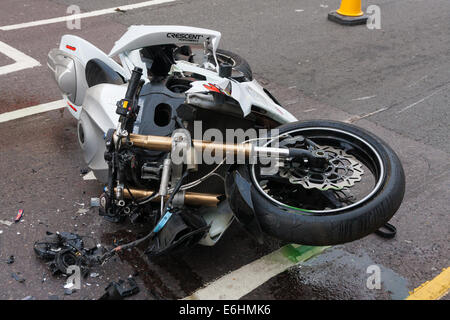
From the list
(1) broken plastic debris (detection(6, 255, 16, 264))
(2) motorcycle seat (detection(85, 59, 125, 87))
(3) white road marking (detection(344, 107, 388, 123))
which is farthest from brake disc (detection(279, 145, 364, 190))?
(3) white road marking (detection(344, 107, 388, 123))

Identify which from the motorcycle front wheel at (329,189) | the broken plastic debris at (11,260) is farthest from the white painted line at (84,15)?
the motorcycle front wheel at (329,189)

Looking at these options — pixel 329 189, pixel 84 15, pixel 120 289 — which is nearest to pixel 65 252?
pixel 120 289

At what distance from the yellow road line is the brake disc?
82 centimetres

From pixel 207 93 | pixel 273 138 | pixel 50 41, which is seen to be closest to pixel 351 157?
pixel 273 138

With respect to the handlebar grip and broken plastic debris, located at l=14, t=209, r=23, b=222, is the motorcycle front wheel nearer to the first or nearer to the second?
the handlebar grip

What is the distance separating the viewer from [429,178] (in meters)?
4.49

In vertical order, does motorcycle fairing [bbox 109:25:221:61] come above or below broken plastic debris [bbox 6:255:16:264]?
above

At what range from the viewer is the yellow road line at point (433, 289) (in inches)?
128

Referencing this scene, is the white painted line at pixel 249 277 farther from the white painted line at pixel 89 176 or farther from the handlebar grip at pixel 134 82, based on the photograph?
the white painted line at pixel 89 176

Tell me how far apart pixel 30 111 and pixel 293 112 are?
2.84 metres

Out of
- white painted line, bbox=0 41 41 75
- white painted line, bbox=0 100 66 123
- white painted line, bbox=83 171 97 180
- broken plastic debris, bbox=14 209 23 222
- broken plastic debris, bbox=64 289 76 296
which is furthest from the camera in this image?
Result: white painted line, bbox=0 41 41 75

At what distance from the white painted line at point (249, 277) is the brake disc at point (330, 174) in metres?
0.58

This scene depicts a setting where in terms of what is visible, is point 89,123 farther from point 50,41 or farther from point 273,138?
point 50,41

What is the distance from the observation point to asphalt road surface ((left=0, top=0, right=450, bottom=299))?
3.39m
